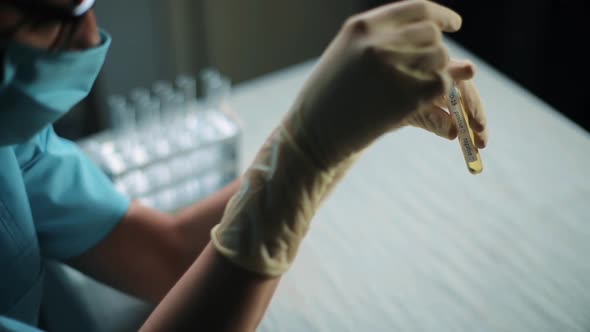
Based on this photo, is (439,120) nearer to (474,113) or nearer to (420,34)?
(474,113)

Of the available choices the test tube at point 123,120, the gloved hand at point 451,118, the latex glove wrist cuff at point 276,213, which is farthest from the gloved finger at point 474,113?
the test tube at point 123,120

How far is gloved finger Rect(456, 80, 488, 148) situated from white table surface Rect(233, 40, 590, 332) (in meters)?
0.35

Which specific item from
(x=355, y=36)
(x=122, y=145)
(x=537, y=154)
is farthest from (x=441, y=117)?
(x=122, y=145)

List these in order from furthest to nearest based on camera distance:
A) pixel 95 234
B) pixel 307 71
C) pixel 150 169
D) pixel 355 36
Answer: pixel 307 71 < pixel 150 169 < pixel 95 234 < pixel 355 36

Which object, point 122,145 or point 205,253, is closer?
point 205,253

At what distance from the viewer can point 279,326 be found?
3.44ft

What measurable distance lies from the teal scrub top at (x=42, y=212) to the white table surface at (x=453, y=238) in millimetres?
342

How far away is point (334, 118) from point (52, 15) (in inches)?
12.7

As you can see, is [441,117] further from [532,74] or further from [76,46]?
[532,74]

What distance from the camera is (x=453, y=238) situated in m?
1.19

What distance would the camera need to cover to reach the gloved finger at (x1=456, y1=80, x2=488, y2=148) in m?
0.84

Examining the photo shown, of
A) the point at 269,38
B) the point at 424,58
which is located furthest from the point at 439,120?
the point at 269,38

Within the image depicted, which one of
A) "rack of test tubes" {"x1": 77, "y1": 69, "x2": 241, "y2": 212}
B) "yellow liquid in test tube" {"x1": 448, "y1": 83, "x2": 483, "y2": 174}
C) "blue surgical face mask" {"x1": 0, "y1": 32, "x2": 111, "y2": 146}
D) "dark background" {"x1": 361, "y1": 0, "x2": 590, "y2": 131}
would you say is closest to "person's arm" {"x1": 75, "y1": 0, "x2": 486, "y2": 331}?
"yellow liquid in test tube" {"x1": 448, "y1": 83, "x2": 483, "y2": 174}

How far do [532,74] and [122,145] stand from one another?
156 centimetres
